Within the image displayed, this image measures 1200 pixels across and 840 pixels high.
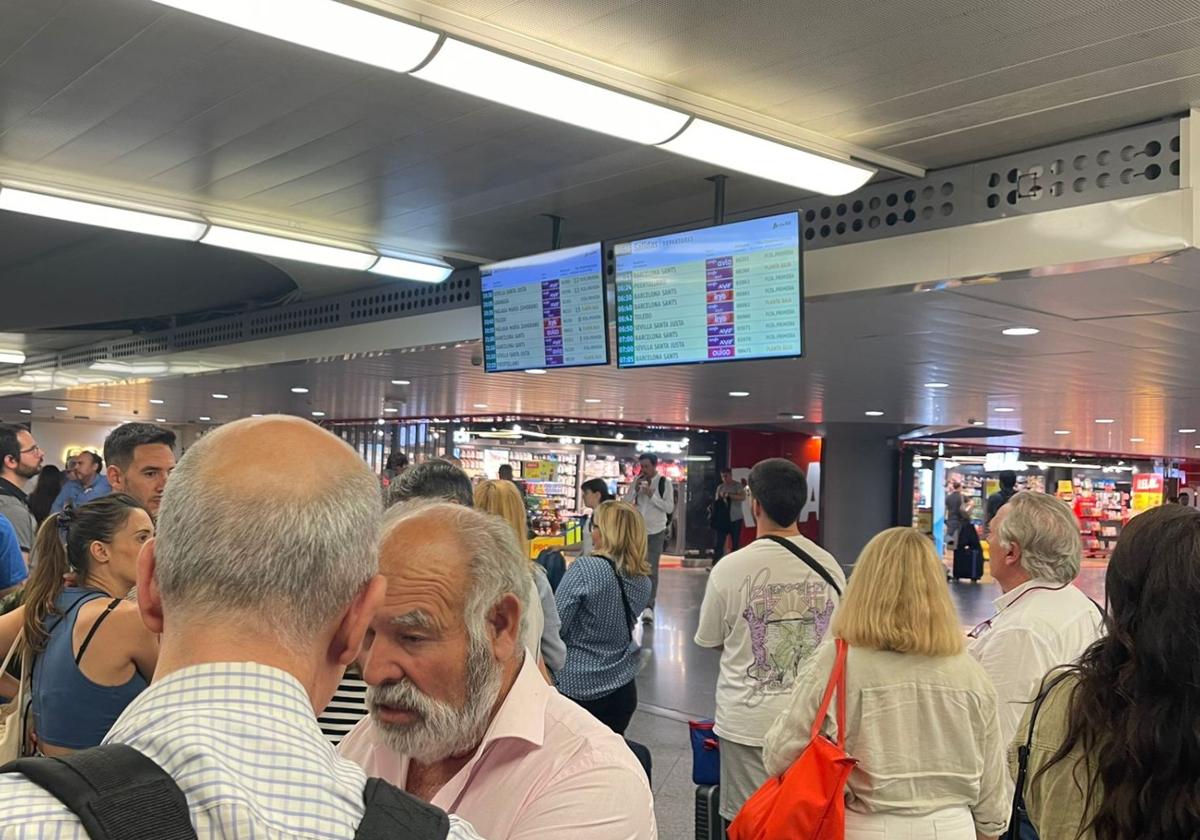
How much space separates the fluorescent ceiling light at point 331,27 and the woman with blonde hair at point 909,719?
197 centimetres

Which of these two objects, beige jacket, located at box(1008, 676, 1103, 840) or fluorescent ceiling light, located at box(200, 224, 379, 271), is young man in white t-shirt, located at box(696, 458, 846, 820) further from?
fluorescent ceiling light, located at box(200, 224, 379, 271)

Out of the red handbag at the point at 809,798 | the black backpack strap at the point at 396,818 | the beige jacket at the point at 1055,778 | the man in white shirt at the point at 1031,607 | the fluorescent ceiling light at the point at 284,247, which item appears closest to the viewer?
the black backpack strap at the point at 396,818

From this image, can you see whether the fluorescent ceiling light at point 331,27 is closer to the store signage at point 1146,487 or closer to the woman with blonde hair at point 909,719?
the woman with blonde hair at point 909,719

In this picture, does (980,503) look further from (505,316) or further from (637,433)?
(505,316)

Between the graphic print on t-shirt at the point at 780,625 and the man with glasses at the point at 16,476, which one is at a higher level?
the man with glasses at the point at 16,476

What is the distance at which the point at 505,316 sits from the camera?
597 cm

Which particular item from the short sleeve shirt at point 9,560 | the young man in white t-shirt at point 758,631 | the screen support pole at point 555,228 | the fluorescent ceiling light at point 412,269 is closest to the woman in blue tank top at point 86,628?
the short sleeve shirt at point 9,560

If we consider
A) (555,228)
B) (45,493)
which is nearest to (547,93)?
(555,228)

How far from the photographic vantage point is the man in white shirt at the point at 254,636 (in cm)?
81

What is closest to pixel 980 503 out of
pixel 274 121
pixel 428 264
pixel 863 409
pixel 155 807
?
pixel 863 409

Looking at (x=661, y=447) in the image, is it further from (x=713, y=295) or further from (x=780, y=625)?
(x=780, y=625)

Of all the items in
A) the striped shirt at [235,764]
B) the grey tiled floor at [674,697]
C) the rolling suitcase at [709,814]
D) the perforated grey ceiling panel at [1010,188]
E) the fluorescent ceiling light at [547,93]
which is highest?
the fluorescent ceiling light at [547,93]

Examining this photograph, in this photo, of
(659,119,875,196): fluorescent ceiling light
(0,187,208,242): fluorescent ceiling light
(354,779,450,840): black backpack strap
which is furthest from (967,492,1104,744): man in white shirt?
(0,187,208,242): fluorescent ceiling light

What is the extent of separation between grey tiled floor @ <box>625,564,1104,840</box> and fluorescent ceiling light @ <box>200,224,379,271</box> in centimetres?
278
